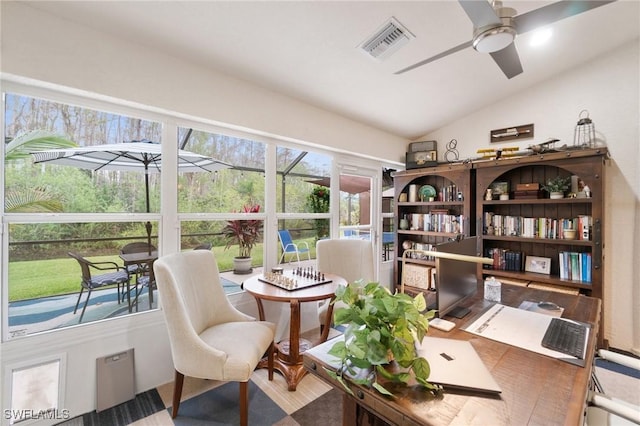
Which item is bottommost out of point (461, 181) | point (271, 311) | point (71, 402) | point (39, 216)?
point (71, 402)

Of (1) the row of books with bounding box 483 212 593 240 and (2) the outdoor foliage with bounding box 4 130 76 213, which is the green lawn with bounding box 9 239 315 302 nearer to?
(2) the outdoor foliage with bounding box 4 130 76 213

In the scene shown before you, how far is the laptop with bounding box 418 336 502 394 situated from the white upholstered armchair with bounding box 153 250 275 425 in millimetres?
1096

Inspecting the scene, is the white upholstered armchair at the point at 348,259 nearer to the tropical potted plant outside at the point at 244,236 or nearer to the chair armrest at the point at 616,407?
the tropical potted plant outside at the point at 244,236

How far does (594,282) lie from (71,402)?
14.1 feet

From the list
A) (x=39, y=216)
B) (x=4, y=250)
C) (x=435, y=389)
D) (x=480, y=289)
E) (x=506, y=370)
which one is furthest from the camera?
(x=480, y=289)

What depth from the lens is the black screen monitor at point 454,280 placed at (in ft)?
4.57

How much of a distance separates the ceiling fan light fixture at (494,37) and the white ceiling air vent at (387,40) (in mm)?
659

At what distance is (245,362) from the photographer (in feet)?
5.44

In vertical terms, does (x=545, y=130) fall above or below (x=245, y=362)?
above

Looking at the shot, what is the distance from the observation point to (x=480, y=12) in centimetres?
142

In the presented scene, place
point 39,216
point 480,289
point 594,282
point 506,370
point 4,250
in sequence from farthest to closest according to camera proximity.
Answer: point 594,282, point 480,289, point 39,216, point 4,250, point 506,370

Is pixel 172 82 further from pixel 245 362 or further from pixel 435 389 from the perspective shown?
pixel 435 389

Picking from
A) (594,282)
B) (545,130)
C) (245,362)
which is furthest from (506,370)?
(545,130)

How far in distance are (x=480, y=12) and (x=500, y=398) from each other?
1709mm
